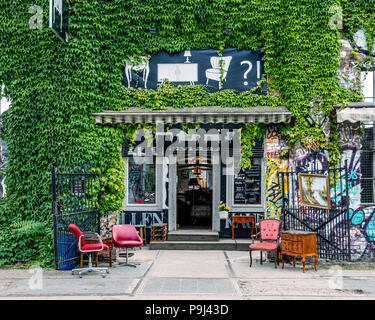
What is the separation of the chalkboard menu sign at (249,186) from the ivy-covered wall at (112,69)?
5.58 ft

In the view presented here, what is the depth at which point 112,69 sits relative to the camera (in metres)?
12.1

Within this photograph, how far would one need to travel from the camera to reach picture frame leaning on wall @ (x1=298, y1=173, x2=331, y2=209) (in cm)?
1000

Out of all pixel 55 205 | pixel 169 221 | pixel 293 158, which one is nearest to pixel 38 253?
pixel 55 205

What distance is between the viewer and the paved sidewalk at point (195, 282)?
7.30 metres

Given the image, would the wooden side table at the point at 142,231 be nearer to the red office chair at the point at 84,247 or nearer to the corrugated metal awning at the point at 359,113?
the red office chair at the point at 84,247

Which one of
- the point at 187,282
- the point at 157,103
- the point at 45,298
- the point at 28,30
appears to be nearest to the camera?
the point at 45,298

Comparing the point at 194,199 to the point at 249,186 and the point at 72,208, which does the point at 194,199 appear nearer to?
the point at 249,186

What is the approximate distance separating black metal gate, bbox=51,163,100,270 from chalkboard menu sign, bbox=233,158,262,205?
4634mm

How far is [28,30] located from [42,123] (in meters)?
2.75

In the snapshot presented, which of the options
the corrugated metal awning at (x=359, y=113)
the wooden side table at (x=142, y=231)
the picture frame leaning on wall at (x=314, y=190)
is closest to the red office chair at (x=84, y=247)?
the wooden side table at (x=142, y=231)

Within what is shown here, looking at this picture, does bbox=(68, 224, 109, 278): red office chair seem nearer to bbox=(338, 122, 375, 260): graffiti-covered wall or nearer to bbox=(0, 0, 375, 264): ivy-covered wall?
bbox=(0, 0, 375, 264): ivy-covered wall

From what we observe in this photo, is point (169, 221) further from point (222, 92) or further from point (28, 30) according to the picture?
point (28, 30)

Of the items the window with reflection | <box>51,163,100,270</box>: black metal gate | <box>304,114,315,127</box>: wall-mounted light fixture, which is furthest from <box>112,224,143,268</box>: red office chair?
<box>304,114,315,127</box>: wall-mounted light fixture

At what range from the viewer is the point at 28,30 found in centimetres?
1148
